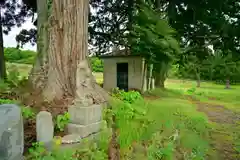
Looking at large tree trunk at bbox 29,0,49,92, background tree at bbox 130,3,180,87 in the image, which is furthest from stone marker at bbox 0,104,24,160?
background tree at bbox 130,3,180,87

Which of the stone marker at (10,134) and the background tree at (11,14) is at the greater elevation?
the background tree at (11,14)

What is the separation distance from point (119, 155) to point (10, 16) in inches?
397

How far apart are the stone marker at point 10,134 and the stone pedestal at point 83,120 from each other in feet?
3.43

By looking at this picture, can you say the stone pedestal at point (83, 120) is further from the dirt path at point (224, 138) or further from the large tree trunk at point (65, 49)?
the dirt path at point (224, 138)

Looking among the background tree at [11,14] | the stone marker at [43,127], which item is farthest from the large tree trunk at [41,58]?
the background tree at [11,14]

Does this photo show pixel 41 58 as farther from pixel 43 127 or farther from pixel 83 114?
pixel 43 127

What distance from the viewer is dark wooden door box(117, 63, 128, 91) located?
529 inches

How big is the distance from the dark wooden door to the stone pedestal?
959cm

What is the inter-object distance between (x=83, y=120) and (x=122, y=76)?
10.1 meters

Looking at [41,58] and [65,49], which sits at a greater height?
[65,49]

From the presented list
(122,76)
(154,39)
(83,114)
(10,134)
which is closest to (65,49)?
(83,114)

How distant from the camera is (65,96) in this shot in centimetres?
436

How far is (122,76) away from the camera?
13.6 m

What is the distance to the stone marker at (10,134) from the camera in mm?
2428
